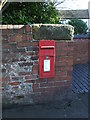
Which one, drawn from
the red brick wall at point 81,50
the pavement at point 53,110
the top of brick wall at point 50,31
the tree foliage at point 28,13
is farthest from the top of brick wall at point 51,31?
the red brick wall at point 81,50

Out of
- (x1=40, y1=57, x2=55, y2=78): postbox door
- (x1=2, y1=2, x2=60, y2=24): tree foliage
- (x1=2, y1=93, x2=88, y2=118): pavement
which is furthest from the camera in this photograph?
(x1=2, y1=2, x2=60, y2=24): tree foliage

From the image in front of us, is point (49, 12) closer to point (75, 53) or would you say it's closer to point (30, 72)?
point (30, 72)

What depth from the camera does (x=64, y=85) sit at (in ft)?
10.6

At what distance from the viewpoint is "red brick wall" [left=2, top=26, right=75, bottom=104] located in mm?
2922

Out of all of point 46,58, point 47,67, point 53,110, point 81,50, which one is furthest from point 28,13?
point 81,50

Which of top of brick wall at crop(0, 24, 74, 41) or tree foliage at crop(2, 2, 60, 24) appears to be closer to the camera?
top of brick wall at crop(0, 24, 74, 41)

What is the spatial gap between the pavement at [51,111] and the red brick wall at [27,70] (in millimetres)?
153

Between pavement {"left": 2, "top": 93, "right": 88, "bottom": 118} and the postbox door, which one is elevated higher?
the postbox door

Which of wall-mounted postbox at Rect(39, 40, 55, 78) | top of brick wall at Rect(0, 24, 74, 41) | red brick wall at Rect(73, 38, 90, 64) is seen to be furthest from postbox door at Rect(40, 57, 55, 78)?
red brick wall at Rect(73, 38, 90, 64)

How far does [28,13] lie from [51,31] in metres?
1.20

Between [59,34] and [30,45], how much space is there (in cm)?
61

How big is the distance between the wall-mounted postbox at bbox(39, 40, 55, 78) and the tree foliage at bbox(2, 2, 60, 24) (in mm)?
857

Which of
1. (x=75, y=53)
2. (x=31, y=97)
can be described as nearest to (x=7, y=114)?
(x=31, y=97)

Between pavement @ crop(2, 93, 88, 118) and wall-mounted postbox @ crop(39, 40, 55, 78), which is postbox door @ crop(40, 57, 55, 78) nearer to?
wall-mounted postbox @ crop(39, 40, 55, 78)
